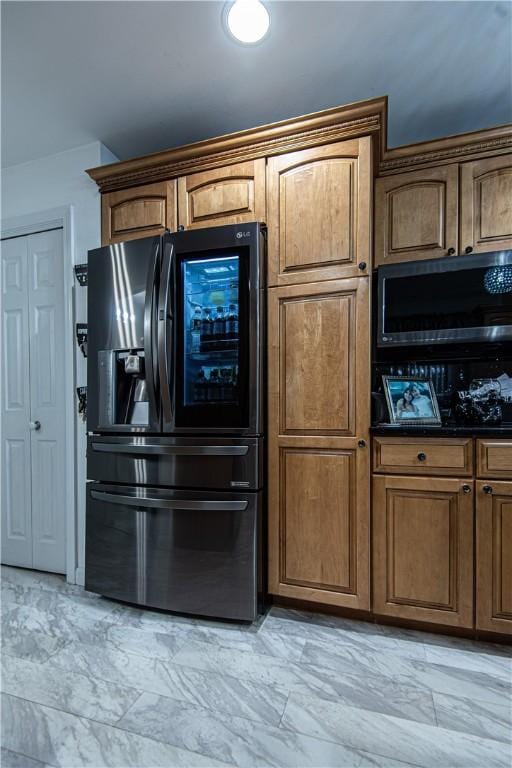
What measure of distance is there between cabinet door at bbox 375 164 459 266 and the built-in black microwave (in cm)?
12

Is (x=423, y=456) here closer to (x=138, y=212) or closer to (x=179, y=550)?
(x=179, y=550)

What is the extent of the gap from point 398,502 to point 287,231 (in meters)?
1.44

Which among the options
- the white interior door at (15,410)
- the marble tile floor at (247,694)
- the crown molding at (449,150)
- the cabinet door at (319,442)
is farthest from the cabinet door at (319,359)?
the white interior door at (15,410)

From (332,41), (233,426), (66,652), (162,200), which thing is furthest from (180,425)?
(332,41)

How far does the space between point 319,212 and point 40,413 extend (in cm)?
220

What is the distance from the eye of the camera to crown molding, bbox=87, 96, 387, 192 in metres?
1.74

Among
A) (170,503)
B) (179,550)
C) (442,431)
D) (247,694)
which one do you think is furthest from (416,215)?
(247,694)

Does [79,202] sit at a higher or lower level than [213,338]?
higher

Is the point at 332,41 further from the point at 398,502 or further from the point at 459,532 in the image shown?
the point at 459,532

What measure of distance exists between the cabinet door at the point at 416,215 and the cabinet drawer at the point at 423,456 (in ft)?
3.36

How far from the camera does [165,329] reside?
185 cm

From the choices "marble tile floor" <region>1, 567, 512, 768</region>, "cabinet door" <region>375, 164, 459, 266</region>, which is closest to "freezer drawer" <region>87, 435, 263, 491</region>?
"marble tile floor" <region>1, 567, 512, 768</region>

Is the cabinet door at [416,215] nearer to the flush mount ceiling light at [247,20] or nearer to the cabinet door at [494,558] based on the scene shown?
the flush mount ceiling light at [247,20]

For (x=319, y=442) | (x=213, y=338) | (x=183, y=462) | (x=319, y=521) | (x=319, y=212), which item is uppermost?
(x=319, y=212)
